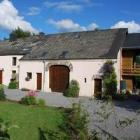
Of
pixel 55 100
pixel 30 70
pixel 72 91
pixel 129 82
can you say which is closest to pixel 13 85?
pixel 30 70

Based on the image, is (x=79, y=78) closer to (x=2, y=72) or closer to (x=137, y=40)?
(x=137, y=40)

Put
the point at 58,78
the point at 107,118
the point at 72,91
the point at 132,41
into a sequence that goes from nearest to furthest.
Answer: the point at 107,118 → the point at 72,91 → the point at 132,41 → the point at 58,78

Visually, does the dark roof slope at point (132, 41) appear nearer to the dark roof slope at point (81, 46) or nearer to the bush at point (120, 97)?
the dark roof slope at point (81, 46)

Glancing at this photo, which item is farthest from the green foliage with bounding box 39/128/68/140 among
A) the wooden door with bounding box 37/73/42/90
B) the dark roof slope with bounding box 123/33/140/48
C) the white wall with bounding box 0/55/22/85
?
the white wall with bounding box 0/55/22/85

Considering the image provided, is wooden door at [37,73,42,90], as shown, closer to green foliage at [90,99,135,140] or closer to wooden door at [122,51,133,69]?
wooden door at [122,51,133,69]

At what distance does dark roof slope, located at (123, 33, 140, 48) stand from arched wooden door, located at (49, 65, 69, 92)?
743cm

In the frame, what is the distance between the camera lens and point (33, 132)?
14.5 meters

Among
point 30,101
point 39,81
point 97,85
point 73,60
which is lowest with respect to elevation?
point 30,101

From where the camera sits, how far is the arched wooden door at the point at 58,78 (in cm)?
3678

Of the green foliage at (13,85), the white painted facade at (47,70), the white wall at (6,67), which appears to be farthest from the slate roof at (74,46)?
the green foliage at (13,85)

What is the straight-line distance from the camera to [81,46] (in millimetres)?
37719

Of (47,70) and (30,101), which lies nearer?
(30,101)

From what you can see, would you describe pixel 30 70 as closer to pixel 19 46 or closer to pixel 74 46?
pixel 74 46

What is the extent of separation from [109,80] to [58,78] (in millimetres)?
7529
